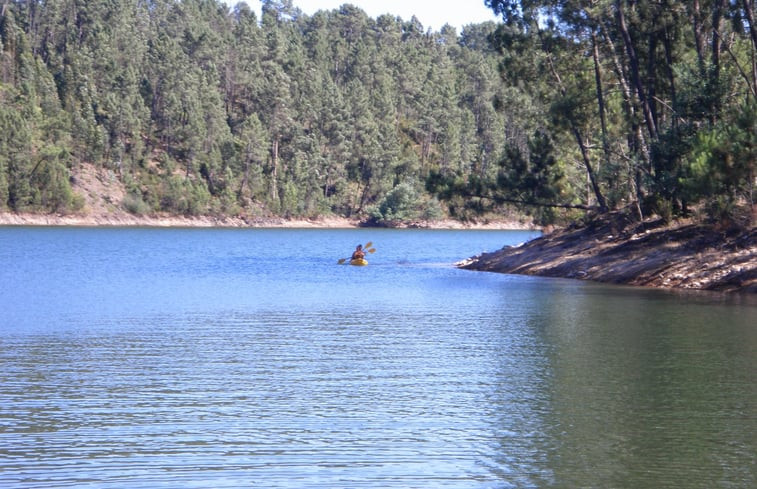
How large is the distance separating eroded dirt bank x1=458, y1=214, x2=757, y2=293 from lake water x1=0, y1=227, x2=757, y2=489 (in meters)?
2.70

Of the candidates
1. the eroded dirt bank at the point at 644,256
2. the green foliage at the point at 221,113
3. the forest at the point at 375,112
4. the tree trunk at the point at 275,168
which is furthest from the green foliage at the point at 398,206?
the eroded dirt bank at the point at 644,256

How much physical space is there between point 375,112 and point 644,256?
112260mm

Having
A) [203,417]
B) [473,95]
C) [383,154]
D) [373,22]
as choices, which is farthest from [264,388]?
[373,22]

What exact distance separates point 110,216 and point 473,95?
72150 mm

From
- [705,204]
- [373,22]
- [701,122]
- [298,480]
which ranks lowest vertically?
[298,480]

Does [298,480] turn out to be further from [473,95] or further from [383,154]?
[473,95]

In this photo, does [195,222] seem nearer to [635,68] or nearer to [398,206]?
[398,206]

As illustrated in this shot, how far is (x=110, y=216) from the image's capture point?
118 meters

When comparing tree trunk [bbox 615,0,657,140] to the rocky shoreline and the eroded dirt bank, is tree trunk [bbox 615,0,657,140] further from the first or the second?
the rocky shoreline

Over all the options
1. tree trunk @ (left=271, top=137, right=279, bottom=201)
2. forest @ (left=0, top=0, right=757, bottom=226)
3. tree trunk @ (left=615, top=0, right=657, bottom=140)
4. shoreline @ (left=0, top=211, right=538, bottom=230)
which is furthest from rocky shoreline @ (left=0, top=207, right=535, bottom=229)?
tree trunk @ (left=615, top=0, right=657, bottom=140)

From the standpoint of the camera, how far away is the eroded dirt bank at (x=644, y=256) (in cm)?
3675

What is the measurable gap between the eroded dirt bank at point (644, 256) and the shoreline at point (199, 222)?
218ft

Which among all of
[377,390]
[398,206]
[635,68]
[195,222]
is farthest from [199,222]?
[377,390]

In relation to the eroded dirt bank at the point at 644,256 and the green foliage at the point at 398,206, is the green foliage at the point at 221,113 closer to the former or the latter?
the green foliage at the point at 398,206
